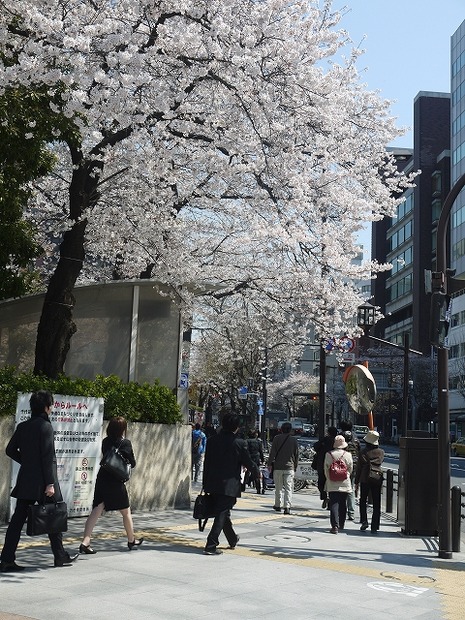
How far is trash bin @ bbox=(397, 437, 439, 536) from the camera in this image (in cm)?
1292

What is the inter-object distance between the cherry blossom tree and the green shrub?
2.92 feet

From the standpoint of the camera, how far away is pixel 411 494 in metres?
12.9

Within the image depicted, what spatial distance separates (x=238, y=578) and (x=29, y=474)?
2402 mm

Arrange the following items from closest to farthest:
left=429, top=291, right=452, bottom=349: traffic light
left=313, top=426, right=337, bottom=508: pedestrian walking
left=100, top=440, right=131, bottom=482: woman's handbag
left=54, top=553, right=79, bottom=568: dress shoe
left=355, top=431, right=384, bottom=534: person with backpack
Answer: left=54, top=553, right=79, bottom=568: dress shoe < left=100, top=440, right=131, bottom=482: woman's handbag < left=429, top=291, right=452, bottom=349: traffic light < left=355, top=431, right=384, bottom=534: person with backpack < left=313, top=426, right=337, bottom=508: pedestrian walking

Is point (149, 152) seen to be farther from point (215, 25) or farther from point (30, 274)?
point (30, 274)

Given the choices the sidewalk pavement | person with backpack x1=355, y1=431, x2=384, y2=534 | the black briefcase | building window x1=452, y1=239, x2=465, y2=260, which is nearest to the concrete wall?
the sidewalk pavement

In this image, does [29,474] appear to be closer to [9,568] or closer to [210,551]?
[9,568]

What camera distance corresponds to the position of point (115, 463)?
9.28 metres

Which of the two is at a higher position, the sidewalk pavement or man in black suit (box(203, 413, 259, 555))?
man in black suit (box(203, 413, 259, 555))

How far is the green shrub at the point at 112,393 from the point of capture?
11.8 metres

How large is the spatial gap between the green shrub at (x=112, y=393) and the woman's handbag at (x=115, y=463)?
2.69 meters

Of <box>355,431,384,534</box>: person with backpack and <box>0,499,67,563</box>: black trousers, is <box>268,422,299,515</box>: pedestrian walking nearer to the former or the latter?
<box>355,431,384,534</box>: person with backpack

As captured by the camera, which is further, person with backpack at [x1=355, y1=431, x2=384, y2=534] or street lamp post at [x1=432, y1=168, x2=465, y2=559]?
person with backpack at [x1=355, y1=431, x2=384, y2=534]

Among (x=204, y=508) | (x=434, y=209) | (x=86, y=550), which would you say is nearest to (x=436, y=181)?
(x=434, y=209)
